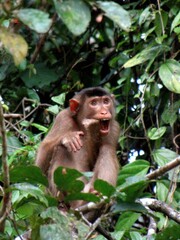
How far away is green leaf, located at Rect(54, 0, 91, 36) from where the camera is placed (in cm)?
305

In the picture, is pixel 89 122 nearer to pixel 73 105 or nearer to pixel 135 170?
pixel 73 105

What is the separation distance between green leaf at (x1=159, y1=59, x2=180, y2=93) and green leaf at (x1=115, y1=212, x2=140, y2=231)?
145 cm

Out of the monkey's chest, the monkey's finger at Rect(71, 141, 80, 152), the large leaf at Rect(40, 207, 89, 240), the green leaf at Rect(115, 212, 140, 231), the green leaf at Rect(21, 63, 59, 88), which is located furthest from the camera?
the green leaf at Rect(21, 63, 59, 88)

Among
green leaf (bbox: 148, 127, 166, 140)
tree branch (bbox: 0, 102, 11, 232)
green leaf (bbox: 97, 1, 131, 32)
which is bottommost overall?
green leaf (bbox: 148, 127, 166, 140)

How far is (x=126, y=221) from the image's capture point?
5.84m

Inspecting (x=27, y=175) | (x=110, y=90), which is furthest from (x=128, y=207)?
(x=110, y=90)

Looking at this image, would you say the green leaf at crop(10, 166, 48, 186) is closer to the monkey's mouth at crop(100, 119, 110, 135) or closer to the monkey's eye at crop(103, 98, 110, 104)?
the monkey's mouth at crop(100, 119, 110, 135)

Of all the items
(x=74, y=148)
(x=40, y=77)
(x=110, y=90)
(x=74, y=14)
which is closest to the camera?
(x=74, y=14)

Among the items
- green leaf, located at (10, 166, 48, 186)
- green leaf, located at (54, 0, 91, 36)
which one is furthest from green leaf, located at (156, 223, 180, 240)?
green leaf, located at (54, 0, 91, 36)

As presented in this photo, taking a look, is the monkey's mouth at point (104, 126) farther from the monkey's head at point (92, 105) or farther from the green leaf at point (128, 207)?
the green leaf at point (128, 207)

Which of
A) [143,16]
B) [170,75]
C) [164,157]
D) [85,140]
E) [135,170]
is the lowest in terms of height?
[164,157]

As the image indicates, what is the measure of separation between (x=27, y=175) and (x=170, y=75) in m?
2.80

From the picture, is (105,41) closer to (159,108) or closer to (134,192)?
(159,108)

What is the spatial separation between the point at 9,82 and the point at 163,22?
8.01 ft
